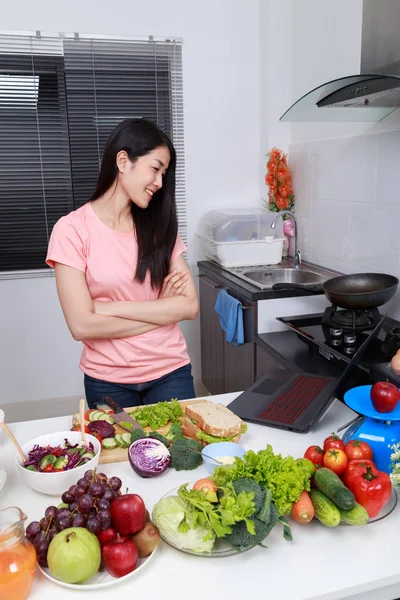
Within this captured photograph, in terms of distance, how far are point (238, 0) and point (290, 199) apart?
1.24 metres

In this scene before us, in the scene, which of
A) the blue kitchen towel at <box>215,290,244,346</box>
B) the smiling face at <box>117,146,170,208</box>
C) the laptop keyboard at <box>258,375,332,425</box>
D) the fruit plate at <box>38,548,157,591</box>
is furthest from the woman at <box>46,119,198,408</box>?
the fruit plate at <box>38,548,157,591</box>

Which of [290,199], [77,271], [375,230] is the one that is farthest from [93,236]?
[290,199]

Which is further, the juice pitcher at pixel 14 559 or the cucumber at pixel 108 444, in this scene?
the cucumber at pixel 108 444

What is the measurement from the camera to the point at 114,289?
176 centimetres

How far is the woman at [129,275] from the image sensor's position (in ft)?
5.51

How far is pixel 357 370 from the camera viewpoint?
68.2 inches

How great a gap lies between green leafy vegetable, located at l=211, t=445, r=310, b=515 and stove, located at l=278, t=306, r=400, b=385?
28.0 inches

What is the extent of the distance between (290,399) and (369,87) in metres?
0.91

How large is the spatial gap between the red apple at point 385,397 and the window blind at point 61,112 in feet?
8.33

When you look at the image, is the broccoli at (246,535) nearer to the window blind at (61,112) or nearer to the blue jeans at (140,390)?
the blue jeans at (140,390)

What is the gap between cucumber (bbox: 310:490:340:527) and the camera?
3.14 ft

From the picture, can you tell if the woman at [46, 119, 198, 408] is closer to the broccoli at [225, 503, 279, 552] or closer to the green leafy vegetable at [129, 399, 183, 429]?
the green leafy vegetable at [129, 399, 183, 429]

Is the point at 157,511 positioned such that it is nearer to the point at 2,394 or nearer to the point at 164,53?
the point at 2,394

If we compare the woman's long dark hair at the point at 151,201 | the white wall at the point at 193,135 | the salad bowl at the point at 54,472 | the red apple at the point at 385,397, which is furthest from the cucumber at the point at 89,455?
the white wall at the point at 193,135
